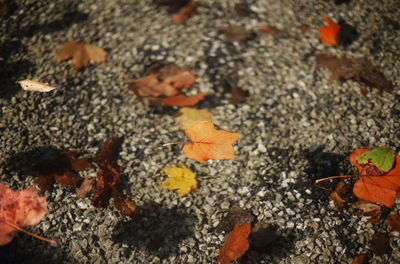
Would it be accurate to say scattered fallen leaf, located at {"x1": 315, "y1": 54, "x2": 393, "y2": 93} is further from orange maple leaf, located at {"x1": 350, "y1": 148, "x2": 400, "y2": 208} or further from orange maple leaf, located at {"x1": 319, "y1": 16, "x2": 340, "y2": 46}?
orange maple leaf, located at {"x1": 350, "y1": 148, "x2": 400, "y2": 208}

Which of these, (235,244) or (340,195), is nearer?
(235,244)

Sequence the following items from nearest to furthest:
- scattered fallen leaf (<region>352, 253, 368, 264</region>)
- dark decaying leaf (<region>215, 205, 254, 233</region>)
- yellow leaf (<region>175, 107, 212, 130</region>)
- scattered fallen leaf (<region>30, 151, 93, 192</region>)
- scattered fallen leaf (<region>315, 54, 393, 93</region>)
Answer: scattered fallen leaf (<region>352, 253, 368, 264</region>), dark decaying leaf (<region>215, 205, 254, 233</region>), scattered fallen leaf (<region>30, 151, 93, 192</region>), yellow leaf (<region>175, 107, 212, 130</region>), scattered fallen leaf (<region>315, 54, 393, 93</region>)

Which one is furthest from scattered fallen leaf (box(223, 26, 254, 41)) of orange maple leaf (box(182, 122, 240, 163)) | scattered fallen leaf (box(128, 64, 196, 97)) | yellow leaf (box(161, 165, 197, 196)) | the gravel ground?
yellow leaf (box(161, 165, 197, 196))

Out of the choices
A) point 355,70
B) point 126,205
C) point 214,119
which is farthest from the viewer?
point 355,70

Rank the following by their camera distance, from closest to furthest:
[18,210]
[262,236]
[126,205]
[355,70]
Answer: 1. [18,210]
2. [262,236]
3. [126,205]
4. [355,70]

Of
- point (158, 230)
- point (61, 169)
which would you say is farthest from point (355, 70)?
point (61, 169)

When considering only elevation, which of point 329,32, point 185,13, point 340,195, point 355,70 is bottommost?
point 340,195

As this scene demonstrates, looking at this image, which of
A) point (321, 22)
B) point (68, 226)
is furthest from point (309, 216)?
point (321, 22)

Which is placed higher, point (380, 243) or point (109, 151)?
point (109, 151)

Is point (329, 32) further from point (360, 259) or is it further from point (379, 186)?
point (360, 259)
